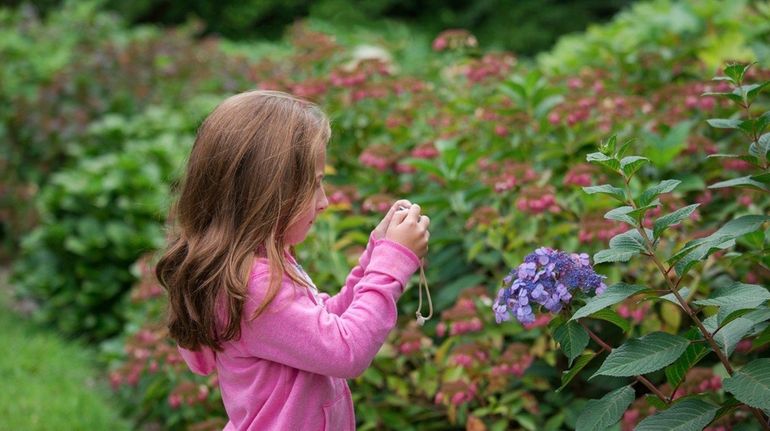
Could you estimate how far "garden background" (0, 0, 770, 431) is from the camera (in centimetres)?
229

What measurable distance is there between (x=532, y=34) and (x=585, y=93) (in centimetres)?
896

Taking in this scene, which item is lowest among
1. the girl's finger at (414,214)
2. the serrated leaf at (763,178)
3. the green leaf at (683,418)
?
the green leaf at (683,418)

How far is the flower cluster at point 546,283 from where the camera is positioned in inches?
64.6

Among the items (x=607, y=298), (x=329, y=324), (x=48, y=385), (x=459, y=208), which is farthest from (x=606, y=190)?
(x=48, y=385)

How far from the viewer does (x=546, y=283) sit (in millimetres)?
1653

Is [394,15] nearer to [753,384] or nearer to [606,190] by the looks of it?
[606,190]

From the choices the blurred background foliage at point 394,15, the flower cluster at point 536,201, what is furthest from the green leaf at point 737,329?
the blurred background foliage at point 394,15

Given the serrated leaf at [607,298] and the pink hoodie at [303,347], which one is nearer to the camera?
the serrated leaf at [607,298]

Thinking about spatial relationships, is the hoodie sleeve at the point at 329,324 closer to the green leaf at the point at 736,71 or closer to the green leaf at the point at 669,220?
the green leaf at the point at 669,220

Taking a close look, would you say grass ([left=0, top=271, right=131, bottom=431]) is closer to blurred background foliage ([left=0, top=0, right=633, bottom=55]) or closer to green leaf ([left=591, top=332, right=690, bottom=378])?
green leaf ([left=591, top=332, right=690, bottom=378])

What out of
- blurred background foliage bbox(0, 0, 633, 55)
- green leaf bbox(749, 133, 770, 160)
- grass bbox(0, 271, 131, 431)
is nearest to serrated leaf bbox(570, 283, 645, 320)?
green leaf bbox(749, 133, 770, 160)

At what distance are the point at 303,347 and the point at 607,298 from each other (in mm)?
557

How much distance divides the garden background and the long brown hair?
0.34 metres

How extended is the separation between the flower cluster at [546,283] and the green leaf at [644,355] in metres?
0.11
